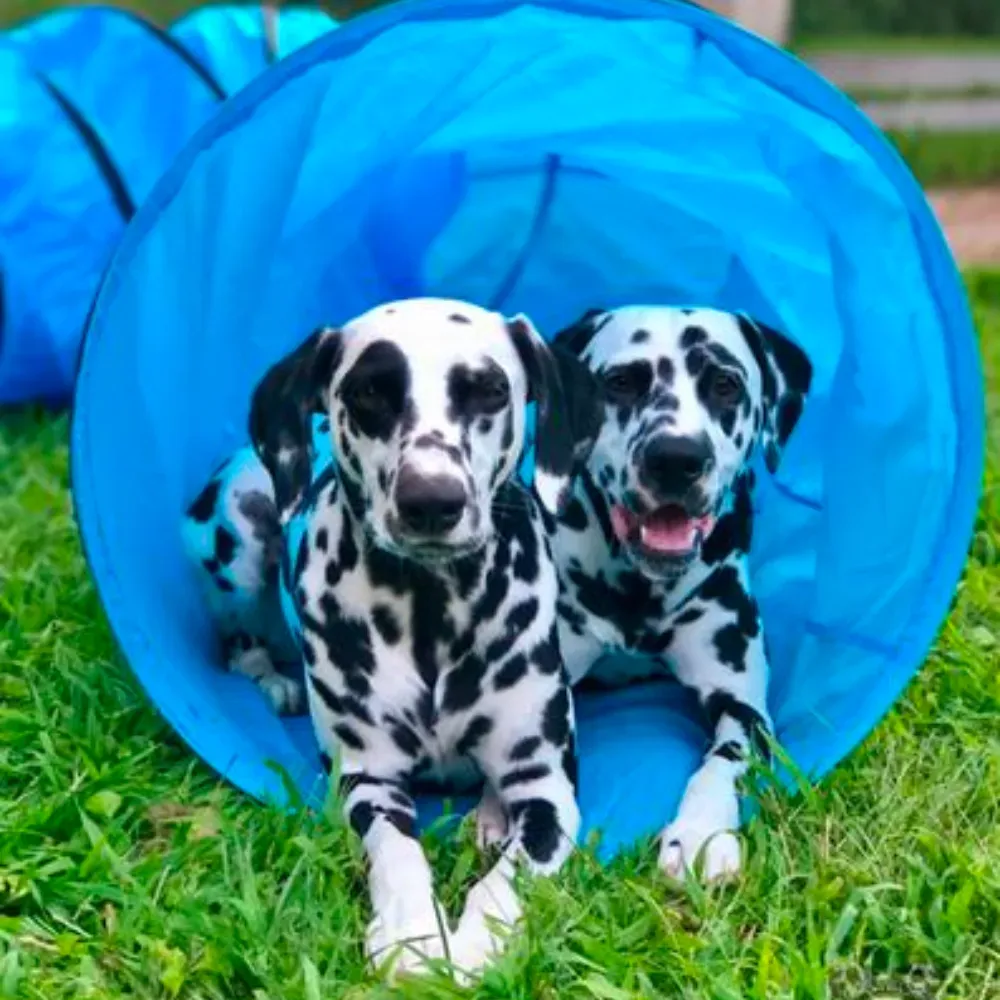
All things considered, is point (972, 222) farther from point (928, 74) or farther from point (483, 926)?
point (483, 926)

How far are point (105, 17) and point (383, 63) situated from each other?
3.16 meters

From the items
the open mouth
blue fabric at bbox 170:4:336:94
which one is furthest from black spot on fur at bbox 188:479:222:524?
blue fabric at bbox 170:4:336:94

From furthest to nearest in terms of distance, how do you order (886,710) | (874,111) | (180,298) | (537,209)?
(874,111) → (537,209) → (180,298) → (886,710)

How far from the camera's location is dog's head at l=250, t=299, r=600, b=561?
3.27 meters

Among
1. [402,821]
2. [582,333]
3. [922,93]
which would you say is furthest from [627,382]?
[922,93]

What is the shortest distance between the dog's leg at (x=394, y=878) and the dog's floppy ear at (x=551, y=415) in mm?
673

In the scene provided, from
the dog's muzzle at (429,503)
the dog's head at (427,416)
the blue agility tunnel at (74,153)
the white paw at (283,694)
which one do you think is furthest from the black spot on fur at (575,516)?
the blue agility tunnel at (74,153)

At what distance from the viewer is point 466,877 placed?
11.3ft

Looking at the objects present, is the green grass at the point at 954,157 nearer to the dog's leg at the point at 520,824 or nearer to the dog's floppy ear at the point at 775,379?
the dog's floppy ear at the point at 775,379

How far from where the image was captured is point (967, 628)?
4461 mm

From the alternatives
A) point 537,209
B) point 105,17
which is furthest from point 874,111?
point 537,209

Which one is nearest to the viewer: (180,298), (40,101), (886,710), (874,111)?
(886,710)

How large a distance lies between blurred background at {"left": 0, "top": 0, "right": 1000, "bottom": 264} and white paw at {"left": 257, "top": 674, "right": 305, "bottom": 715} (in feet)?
21.0

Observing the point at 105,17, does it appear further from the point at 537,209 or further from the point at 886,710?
the point at 886,710
